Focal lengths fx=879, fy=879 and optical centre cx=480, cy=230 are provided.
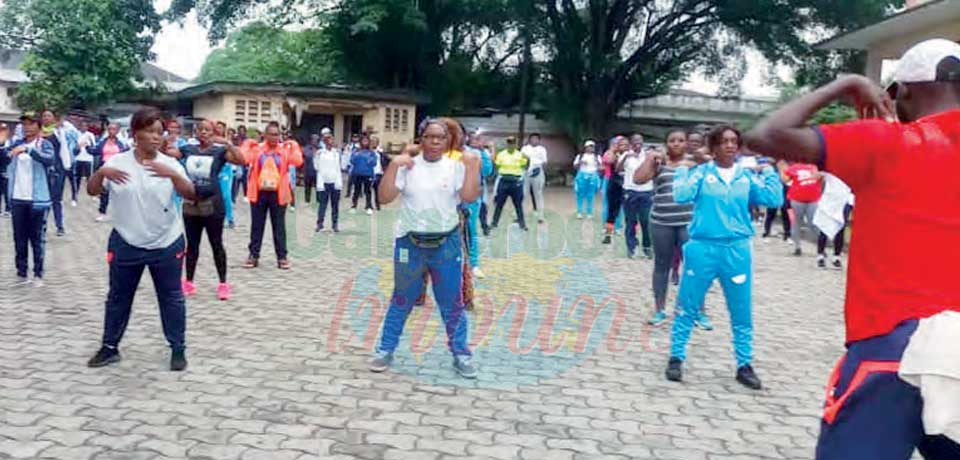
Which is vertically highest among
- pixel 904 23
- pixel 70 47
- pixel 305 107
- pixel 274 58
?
pixel 274 58

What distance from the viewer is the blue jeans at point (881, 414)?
2.29 metres

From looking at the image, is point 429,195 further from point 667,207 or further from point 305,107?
point 305,107

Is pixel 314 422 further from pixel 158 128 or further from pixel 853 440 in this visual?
pixel 853 440

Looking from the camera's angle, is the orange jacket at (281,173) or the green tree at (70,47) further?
the green tree at (70,47)

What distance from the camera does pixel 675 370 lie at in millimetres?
5875

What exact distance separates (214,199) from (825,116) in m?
11.7

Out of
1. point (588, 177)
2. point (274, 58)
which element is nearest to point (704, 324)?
point (588, 177)

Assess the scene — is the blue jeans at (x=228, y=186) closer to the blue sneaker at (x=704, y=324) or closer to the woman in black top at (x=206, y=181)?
the woman in black top at (x=206, y=181)

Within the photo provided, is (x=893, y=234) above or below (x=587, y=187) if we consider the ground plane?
above

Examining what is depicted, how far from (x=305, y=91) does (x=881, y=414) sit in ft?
86.2

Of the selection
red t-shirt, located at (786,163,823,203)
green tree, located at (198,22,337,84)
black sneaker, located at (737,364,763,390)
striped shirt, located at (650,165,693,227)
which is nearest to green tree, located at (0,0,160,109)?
green tree, located at (198,22,337,84)

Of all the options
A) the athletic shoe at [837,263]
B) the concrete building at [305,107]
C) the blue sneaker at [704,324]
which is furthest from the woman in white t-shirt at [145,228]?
the concrete building at [305,107]

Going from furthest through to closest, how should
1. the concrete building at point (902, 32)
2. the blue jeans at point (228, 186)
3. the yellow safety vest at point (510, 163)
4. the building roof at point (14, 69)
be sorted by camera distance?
the building roof at point (14, 69)
the concrete building at point (902, 32)
the yellow safety vest at point (510, 163)
the blue jeans at point (228, 186)

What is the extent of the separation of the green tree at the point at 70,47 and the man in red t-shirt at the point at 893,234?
27.2 m
